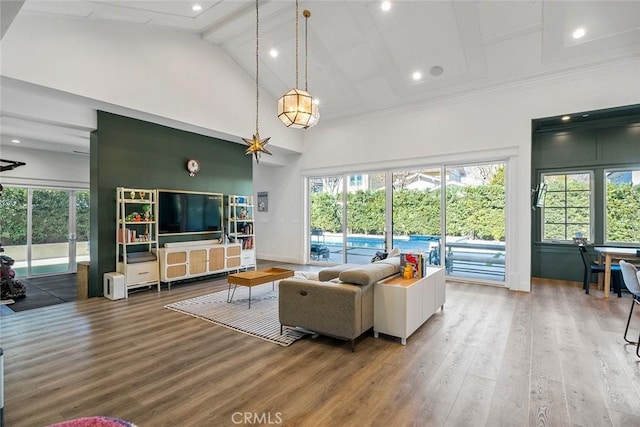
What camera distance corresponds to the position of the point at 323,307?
3250mm

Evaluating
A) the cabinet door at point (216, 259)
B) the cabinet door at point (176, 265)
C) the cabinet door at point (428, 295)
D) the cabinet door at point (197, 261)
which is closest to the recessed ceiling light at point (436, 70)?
the cabinet door at point (428, 295)

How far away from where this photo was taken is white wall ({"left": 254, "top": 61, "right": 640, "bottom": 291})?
521 cm

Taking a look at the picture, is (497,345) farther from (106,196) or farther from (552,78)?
(106,196)

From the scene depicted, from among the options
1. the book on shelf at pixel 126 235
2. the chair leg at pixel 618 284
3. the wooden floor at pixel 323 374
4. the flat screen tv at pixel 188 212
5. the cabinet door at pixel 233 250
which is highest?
the flat screen tv at pixel 188 212

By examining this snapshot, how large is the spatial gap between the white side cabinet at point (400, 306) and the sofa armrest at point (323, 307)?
296mm

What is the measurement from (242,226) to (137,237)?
8.16 ft

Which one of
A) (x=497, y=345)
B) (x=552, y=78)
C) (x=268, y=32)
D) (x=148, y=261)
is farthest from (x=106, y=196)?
(x=552, y=78)

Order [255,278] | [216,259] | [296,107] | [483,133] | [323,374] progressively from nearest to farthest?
[323,374] → [296,107] → [255,278] → [483,133] → [216,259]

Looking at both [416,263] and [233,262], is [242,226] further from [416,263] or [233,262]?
[416,263]

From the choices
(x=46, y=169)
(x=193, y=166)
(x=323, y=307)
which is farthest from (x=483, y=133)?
(x=46, y=169)

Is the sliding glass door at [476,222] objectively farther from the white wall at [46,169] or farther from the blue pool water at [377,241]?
the white wall at [46,169]

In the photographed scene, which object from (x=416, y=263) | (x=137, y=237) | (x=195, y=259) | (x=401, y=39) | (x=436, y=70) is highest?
(x=401, y=39)

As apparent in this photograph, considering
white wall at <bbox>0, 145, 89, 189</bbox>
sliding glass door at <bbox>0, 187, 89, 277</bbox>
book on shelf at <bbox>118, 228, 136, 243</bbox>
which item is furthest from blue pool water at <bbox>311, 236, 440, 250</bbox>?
white wall at <bbox>0, 145, 89, 189</bbox>

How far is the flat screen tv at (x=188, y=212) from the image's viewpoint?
6.00 m
